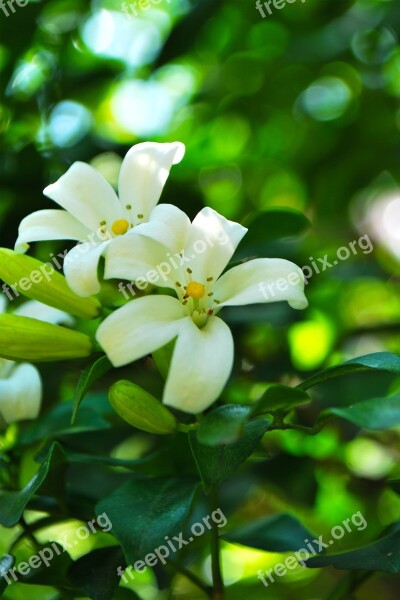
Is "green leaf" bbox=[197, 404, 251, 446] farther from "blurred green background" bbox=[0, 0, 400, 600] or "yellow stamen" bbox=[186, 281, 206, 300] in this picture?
"blurred green background" bbox=[0, 0, 400, 600]

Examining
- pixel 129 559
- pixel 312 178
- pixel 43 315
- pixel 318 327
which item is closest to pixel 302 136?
pixel 312 178

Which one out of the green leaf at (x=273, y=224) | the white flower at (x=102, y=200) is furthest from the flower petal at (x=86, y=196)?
the green leaf at (x=273, y=224)

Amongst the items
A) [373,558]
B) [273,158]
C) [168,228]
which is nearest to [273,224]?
[168,228]

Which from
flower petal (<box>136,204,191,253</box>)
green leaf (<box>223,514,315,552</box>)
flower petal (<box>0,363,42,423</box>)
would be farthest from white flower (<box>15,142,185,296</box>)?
green leaf (<box>223,514,315,552</box>)

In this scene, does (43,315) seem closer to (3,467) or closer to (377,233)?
(3,467)

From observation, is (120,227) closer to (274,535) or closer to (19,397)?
(19,397)

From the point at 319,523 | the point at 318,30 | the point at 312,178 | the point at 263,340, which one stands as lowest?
the point at 319,523
